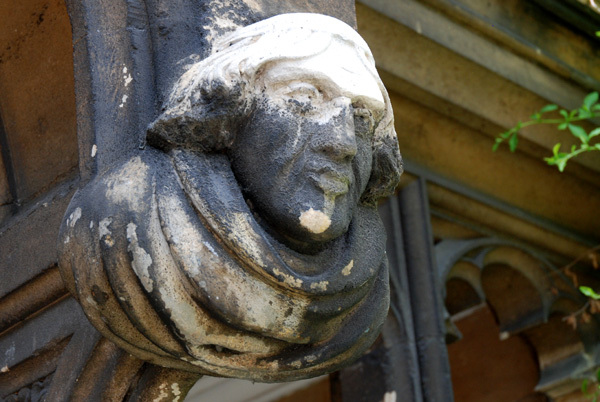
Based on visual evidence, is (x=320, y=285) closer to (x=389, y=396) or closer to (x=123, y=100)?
(x=123, y=100)

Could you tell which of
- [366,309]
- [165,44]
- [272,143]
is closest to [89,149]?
[165,44]

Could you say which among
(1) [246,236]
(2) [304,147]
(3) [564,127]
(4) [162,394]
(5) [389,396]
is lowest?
(4) [162,394]

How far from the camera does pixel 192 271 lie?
4.10 feet

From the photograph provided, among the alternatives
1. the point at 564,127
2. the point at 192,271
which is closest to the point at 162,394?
the point at 192,271

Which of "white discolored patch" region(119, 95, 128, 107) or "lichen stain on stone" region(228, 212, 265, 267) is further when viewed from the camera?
"white discolored patch" region(119, 95, 128, 107)

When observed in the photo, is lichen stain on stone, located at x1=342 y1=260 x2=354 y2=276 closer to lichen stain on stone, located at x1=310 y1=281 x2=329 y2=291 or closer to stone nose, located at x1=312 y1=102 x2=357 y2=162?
lichen stain on stone, located at x1=310 y1=281 x2=329 y2=291

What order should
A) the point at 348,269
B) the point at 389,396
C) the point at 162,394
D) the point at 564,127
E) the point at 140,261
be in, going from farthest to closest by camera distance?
the point at 389,396, the point at 564,127, the point at 162,394, the point at 348,269, the point at 140,261

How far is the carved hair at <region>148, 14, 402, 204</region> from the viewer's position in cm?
132

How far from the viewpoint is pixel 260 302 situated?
Result: 1.29 meters

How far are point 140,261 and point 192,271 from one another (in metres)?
0.07

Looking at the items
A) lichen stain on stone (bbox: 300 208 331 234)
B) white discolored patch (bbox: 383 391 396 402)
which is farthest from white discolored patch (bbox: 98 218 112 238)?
white discolored patch (bbox: 383 391 396 402)

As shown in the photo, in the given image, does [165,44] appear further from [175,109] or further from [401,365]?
[401,365]

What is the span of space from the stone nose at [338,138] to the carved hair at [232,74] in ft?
0.33

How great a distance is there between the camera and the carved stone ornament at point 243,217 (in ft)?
4.14
